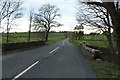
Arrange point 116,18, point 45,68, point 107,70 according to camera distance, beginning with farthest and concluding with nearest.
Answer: point 45,68 → point 116,18 → point 107,70

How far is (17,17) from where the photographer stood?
23.8m

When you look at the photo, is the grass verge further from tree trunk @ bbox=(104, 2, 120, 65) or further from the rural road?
tree trunk @ bbox=(104, 2, 120, 65)

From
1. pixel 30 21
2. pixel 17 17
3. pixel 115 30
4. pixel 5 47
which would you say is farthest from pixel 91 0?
pixel 30 21

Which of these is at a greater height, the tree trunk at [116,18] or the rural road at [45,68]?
the tree trunk at [116,18]

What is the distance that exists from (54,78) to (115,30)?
14.8 ft

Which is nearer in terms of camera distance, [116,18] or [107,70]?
[107,70]

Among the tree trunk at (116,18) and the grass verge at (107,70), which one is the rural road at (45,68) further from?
the tree trunk at (116,18)

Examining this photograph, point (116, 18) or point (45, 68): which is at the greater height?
point (116, 18)

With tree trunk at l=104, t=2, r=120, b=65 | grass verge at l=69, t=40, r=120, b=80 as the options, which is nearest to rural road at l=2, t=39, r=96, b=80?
grass verge at l=69, t=40, r=120, b=80

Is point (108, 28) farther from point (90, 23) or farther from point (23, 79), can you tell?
point (23, 79)

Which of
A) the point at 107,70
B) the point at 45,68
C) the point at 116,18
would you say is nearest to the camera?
the point at 107,70

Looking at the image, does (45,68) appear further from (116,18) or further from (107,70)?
(116,18)

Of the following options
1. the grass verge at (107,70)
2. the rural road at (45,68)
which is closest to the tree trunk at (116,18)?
the grass verge at (107,70)

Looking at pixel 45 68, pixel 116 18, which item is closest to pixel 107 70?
pixel 116 18
